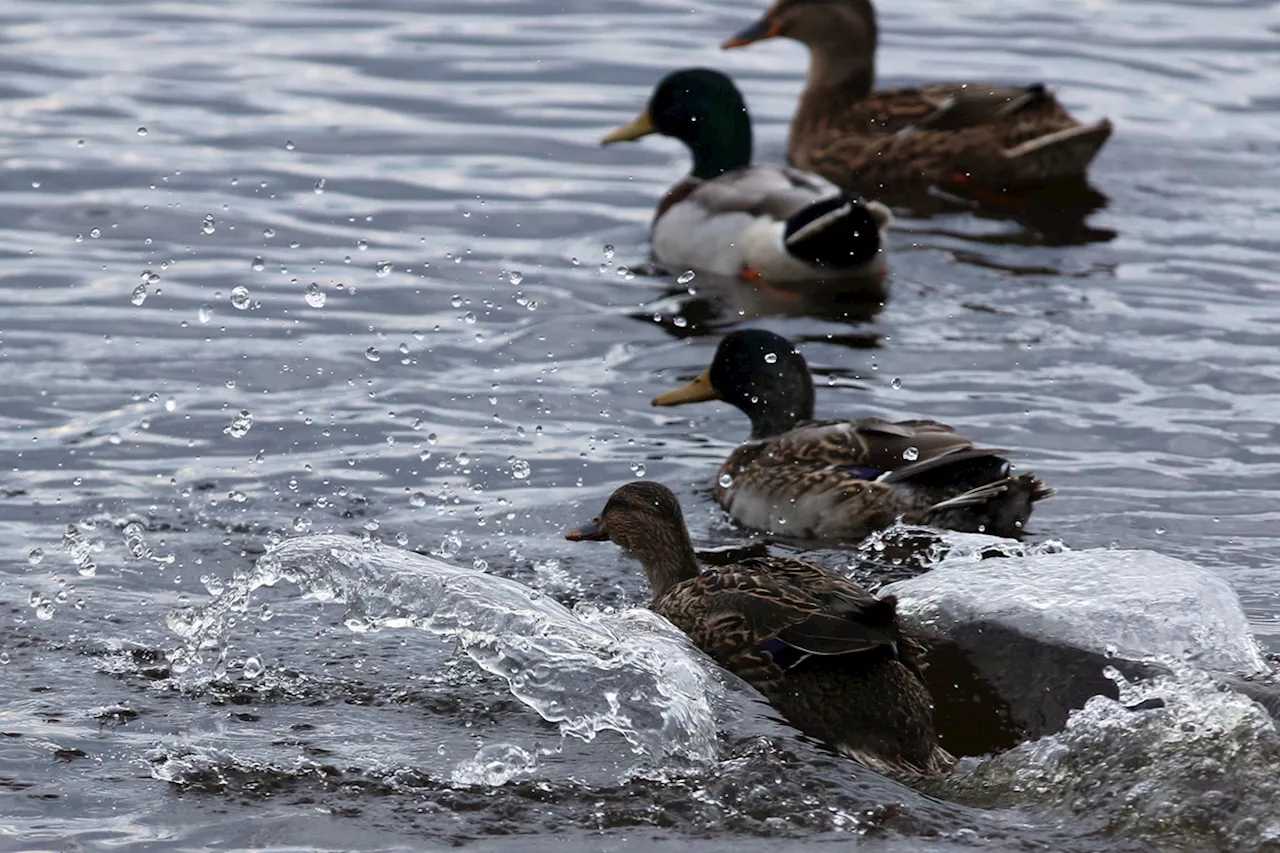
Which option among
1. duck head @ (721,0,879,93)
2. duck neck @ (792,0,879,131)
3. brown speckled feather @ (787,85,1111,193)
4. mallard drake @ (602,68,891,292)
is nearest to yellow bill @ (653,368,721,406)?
mallard drake @ (602,68,891,292)

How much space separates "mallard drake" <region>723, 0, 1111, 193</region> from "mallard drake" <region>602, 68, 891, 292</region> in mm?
913

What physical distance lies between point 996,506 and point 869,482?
52 centimetres

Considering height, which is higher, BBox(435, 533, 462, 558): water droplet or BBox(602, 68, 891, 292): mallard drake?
BBox(602, 68, 891, 292): mallard drake

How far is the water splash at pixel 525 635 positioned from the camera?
6.03 metres

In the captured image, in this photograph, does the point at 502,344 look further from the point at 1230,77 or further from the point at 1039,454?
the point at 1230,77

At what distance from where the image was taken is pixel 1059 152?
43.0 ft

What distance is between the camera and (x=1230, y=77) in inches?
599

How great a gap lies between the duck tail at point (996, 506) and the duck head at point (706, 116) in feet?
16.8

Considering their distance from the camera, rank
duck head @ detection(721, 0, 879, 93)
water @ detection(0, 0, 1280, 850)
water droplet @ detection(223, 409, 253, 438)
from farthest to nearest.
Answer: duck head @ detection(721, 0, 879, 93) < water droplet @ detection(223, 409, 253, 438) < water @ detection(0, 0, 1280, 850)

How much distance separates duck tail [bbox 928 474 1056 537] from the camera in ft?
25.5

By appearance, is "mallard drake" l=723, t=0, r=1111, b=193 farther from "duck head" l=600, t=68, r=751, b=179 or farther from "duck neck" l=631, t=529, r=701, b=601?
"duck neck" l=631, t=529, r=701, b=601

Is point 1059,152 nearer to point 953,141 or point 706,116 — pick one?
point 953,141

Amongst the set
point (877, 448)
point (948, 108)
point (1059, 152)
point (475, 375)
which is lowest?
point (475, 375)

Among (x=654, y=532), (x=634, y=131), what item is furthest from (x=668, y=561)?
(x=634, y=131)
